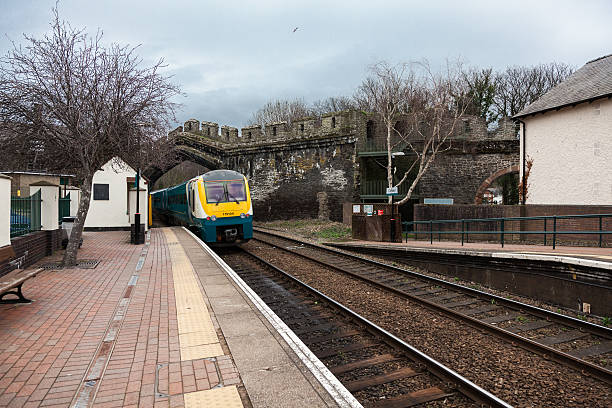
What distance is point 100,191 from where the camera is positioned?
1894 centimetres

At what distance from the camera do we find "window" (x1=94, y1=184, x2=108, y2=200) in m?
18.9

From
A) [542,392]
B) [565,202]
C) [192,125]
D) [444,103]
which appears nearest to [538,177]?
[565,202]

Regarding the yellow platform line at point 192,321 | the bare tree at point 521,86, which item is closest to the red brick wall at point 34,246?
the yellow platform line at point 192,321

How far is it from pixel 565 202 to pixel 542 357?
12.8 meters

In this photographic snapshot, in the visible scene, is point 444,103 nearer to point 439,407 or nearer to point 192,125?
point 439,407

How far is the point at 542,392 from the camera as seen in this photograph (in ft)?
14.0

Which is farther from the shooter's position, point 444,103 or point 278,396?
point 444,103

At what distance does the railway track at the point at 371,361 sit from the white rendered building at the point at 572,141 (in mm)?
Answer: 12378

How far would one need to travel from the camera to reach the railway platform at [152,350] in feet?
11.5

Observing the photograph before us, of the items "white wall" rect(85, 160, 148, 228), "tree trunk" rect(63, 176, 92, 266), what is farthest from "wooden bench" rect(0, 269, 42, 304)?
"white wall" rect(85, 160, 148, 228)

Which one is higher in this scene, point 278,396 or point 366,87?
point 366,87

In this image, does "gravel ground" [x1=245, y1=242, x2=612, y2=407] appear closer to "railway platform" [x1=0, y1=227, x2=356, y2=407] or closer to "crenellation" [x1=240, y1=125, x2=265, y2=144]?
"railway platform" [x1=0, y1=227, x2=356, y2=407]

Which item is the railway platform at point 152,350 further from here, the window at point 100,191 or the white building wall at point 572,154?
the white building wall at point 572,154

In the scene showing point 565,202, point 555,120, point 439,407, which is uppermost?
point 555,120
